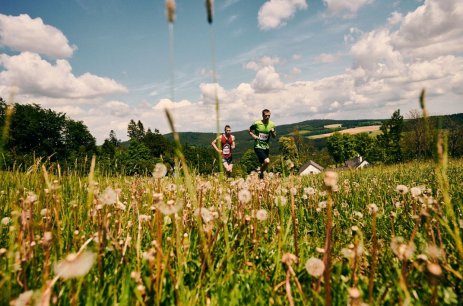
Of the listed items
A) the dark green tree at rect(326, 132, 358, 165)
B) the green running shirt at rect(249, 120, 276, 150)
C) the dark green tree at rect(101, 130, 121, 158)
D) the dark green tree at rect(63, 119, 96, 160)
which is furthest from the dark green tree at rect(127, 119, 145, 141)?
the green running shirt at rect(249, 120, 276, 150)

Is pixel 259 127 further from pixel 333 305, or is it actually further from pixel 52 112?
pixel 52 112

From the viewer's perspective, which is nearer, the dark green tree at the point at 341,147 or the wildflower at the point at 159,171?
the wildflower at the point at 159,171

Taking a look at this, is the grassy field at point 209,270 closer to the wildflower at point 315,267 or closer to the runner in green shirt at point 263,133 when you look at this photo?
the wildflower at point 315,267

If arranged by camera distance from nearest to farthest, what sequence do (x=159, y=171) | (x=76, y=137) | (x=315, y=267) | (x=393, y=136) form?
(x=315, y=267)
(x=159, y=171)
(x=76, y=137)
(x=393, y=136)

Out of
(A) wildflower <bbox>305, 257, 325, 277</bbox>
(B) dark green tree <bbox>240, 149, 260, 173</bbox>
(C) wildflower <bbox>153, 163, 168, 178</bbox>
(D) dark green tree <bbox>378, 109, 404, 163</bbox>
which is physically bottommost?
(B) dark green tree <bbox>240, 149, 260, 173</bbox>

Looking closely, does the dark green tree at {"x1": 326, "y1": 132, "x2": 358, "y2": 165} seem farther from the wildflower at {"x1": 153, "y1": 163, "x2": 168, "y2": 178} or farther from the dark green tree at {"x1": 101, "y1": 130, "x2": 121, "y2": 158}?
the wildflower at {"x1": 153, "y1": 163, "x2": 168, "y2": 178}

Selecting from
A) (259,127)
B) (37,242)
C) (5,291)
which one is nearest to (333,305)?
(5,291)

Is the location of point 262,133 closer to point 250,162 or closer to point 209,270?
point 209,270

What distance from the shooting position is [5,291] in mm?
1303

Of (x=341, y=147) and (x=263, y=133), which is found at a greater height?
(x=263, y=133)

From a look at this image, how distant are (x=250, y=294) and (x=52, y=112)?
87718mm

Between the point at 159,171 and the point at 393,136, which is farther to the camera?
the point at 393,136

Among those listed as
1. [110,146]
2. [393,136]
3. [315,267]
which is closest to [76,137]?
[110,146]

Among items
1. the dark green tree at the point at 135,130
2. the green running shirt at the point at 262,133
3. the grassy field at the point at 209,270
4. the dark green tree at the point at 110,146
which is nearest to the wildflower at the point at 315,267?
the grassy field at the point at 209,270
